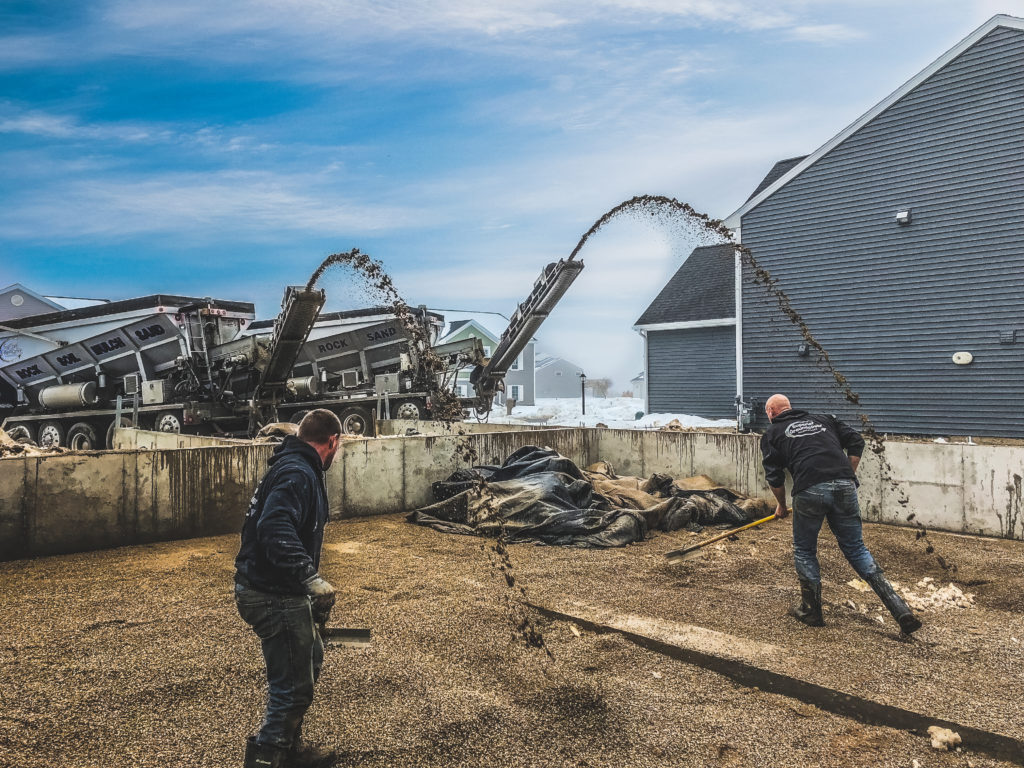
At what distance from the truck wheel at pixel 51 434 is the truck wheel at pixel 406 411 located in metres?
7.42

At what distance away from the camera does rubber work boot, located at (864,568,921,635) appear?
4.51 m

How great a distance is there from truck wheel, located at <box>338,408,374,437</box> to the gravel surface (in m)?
10.4

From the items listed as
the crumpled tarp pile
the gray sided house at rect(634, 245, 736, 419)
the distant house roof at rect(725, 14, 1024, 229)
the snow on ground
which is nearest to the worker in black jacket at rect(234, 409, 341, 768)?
the crumpled tarp pile

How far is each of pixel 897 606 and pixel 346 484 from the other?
594 cm

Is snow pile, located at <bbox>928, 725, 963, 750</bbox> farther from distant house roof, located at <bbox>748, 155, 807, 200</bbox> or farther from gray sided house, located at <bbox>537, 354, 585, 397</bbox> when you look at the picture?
gray sided house, located at <bbox>537, 354, 585, 397</bbox>

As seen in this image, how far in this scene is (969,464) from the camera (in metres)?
7.73

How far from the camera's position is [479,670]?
4012mm

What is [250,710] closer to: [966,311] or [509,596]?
[509,596]

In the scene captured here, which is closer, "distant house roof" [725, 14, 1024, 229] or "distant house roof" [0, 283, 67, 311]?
"distant house roof" [725, 14, 1024, 229]

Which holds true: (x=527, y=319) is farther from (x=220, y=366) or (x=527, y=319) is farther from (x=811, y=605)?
(x=811, y=605)

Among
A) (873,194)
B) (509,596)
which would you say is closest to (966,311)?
(873,194)

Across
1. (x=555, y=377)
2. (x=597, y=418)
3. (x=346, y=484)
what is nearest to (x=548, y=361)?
(x=555, y=377)

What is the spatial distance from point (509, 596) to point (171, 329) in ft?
42.9

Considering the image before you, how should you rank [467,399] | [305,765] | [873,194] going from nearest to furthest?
[305,765], [873,194], [467,399]
